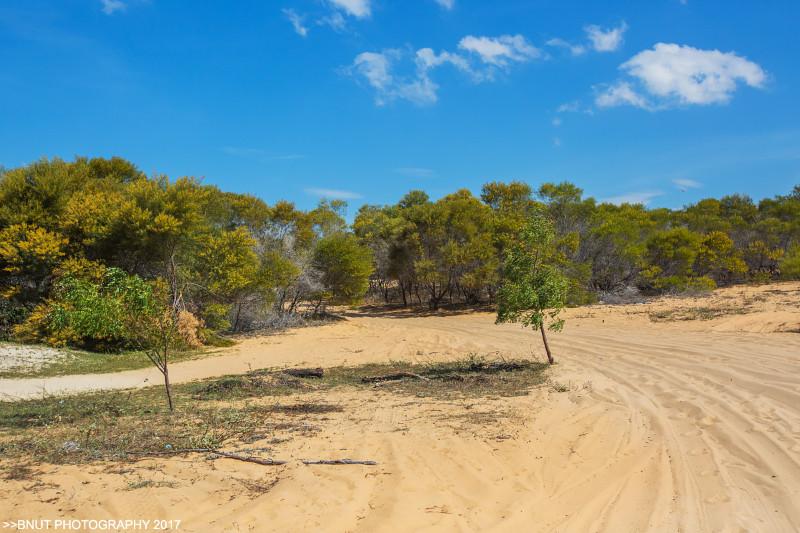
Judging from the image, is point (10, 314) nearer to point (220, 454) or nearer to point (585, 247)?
point (220, 454)

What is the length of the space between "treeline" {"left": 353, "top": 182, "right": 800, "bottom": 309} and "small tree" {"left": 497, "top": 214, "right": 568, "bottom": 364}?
14.6 m

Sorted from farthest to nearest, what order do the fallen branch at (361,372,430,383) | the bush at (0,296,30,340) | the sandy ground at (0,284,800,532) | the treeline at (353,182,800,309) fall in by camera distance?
the treeline at (353,182,800,309)
the bush at (0,296,30,340)
the fallen branch at (361,372,430,383)
the sandy ground at (0,284,800,532)

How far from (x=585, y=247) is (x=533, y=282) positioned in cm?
2059

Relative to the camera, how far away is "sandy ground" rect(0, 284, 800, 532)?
4.11 m

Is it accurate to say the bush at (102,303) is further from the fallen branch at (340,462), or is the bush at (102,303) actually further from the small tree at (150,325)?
the fallen branch at (340,462)

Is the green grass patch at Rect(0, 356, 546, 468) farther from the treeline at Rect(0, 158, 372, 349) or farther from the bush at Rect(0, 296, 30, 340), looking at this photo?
the bush at Rect(0, 296, 30, 340)

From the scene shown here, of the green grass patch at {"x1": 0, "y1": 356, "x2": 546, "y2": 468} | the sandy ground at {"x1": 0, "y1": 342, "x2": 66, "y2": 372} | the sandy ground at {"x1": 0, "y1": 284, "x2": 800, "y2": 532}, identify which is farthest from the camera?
the sandy ground at {"x1": 0, "y1": 342, "x2": 66, "y2": 372}

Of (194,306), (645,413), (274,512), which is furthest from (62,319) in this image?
(194,306)

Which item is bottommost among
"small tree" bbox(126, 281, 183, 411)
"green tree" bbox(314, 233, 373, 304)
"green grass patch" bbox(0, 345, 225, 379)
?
"green grass patch" bbox(0, 345, 225, 379)

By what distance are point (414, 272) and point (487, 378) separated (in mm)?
21872

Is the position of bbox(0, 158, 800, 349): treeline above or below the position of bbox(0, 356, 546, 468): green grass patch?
above

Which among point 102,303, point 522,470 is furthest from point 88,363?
point 522,470

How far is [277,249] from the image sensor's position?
1022 inches

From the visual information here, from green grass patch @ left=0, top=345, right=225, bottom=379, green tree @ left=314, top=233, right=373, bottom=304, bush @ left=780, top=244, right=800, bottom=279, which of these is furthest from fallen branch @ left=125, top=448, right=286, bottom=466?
bush @ left=780, top=244, right=800, bottom=279
